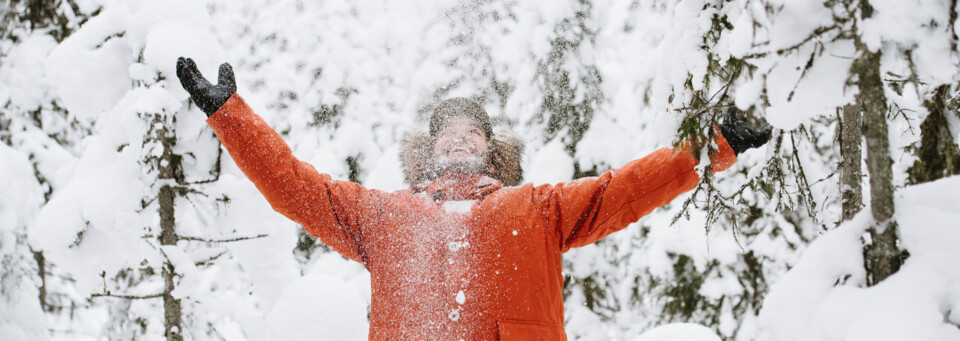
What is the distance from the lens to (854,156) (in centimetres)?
168

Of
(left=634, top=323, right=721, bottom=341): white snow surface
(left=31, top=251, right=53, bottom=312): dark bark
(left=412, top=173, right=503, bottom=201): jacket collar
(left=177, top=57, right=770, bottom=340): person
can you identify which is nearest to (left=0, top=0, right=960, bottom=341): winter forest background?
(left=31, top=251, right=53, bottom=312): dark bark

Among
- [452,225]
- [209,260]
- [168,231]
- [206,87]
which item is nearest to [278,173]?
[206,87]

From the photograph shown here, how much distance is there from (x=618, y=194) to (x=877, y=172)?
4.20ft

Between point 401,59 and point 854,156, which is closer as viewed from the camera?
point 854,156

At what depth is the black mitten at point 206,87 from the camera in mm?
2457

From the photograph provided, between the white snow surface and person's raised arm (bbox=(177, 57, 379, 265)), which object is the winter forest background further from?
person's raised arm (bbox=(177, 57, 379, 265))

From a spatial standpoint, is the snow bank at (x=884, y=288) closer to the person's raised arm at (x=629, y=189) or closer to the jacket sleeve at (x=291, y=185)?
the person's raised arm at (x=629, y=189)

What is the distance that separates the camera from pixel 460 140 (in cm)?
304

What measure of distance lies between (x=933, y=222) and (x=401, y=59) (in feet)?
28.2

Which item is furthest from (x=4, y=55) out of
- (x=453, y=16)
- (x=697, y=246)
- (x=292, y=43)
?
(x=697, y=246)

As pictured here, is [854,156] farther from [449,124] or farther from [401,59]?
[401,59]

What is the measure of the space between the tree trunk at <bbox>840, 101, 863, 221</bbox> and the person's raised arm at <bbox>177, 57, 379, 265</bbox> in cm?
182

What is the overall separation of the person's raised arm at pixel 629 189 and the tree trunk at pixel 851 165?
13.2 inches

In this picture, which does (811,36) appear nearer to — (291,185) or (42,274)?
(291,185)
